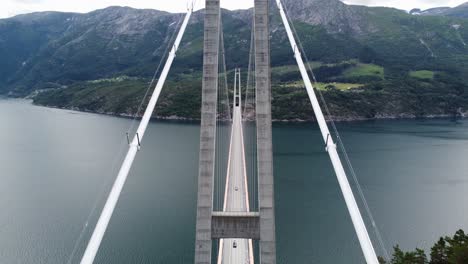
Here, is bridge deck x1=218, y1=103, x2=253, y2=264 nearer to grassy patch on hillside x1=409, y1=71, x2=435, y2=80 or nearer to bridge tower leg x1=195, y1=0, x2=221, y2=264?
bridge tower leg x1=195, y1=0, x2=221, y2=264

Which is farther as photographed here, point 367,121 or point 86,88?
point 86,88

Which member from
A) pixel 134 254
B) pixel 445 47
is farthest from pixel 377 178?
pixel 445 47

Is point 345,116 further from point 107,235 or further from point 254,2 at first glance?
point 254,2

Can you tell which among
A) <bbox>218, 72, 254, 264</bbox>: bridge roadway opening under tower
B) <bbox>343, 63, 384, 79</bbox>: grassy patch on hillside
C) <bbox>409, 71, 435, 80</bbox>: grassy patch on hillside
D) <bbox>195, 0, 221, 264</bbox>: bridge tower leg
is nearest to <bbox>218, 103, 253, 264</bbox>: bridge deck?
<bbox>218, 72, 254, 264</bbox>: bridge roadway opening under tower

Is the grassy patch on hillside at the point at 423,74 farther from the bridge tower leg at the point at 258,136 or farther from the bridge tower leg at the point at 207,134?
the bridge tower leg at the point at 207,134

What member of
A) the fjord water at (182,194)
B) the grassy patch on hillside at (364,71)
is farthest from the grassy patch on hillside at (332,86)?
the fjord water at (182,194)

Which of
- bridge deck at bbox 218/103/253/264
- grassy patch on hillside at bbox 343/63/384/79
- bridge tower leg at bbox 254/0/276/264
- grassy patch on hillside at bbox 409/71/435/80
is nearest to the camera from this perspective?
bridge tower leg at bbox 254/0/276/264
